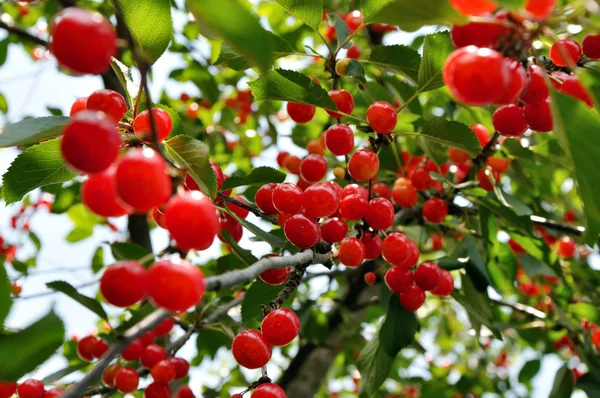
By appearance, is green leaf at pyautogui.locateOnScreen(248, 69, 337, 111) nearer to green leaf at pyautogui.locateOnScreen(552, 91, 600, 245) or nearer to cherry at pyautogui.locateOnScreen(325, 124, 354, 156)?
cherry at pyautogui.locateOnScreen(325, 124, 354, 156)

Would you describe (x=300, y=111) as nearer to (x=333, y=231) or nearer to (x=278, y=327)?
(x=333, y=231)

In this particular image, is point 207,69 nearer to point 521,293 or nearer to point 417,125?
point 417,125

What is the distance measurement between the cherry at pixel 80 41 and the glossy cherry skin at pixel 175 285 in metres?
0.37

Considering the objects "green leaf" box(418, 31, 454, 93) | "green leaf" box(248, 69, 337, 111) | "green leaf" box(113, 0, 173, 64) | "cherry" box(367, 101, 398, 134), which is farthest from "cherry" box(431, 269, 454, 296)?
"green leaf" box(113, 0, 173, 64)

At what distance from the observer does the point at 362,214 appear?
1884mm

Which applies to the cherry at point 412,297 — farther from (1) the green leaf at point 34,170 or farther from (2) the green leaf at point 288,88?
(1) the green leaf at point 34,170

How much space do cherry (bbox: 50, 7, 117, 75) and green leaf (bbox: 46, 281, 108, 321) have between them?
2.63ft

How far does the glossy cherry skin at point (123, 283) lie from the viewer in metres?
0.93

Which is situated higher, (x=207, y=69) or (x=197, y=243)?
(x=197, y=243)

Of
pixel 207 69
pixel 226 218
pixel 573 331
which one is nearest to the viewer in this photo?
pixel 226 218

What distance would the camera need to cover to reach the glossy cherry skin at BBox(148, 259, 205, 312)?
0.85m

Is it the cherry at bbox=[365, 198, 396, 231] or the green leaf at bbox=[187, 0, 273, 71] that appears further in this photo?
the cherry at bbox=[365, 198, 396, 231]

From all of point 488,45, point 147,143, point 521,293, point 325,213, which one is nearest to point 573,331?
point 521,293

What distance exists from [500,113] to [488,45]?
587 mm
